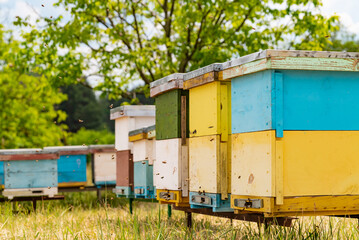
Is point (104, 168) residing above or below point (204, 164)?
below

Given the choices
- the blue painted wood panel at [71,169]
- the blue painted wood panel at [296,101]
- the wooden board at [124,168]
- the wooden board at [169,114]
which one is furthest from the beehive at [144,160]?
the blue painted wood panel at [71,169]

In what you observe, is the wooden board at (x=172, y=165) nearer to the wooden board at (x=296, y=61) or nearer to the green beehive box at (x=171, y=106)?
the green beehive box at (x=171, y=106)

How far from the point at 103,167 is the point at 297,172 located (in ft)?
28.5

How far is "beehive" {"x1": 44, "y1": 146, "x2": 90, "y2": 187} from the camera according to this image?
12.5m

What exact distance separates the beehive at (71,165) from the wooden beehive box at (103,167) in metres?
0.29

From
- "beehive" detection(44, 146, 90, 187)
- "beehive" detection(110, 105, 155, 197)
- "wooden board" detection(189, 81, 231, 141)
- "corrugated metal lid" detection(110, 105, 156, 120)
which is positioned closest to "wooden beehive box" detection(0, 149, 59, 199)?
"beehive" detection(44, 146, 90, 187)

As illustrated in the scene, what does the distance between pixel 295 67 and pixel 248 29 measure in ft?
28.5

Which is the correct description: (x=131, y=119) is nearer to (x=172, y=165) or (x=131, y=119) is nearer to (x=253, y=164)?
(x=172, y=165)

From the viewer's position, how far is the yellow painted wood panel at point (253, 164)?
14.8 feet

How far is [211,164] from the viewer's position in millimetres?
5293

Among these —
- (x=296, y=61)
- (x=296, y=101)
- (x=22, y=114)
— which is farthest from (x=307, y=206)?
(x=22, y=114)

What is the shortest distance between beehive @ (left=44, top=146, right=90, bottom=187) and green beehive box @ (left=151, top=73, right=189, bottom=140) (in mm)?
6300

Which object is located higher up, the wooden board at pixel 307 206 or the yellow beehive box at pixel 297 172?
the yellow beehive box at pixel 297 172

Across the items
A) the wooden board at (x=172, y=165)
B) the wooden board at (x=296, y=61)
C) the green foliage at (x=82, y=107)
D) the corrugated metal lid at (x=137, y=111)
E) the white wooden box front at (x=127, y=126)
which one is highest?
the green foliage at (x=82, y=107)
